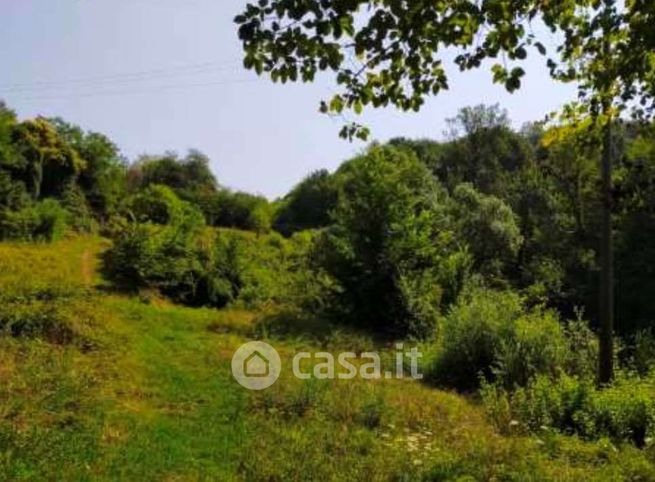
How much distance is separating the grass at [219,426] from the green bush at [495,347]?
1.25 metres

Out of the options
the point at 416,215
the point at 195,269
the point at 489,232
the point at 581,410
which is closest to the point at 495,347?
the point at 581,410

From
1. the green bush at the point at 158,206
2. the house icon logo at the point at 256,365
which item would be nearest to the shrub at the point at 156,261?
the green bush at the point at 158,206

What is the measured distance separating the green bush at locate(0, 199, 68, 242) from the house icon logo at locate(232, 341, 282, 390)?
13428 millimetres

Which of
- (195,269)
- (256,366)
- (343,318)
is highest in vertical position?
(195,269)

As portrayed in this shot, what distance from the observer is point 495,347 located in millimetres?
13352

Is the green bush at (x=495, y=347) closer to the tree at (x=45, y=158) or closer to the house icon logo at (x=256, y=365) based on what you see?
the house icon logo at (x=256, y=365)

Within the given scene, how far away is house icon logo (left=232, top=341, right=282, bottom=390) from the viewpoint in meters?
11.3

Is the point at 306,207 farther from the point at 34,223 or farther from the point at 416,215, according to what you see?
the point at 416,215

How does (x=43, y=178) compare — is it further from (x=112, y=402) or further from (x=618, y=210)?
(x=618, y=210)

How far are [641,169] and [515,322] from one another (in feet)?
25.6

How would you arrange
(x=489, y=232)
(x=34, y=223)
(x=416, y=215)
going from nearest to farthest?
(x=416, y=215) < (x=34, y=223) < (x=489, y=232)

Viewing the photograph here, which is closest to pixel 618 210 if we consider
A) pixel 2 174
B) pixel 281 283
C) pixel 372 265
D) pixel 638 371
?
pixel 638 371

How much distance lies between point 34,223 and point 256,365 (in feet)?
52.0

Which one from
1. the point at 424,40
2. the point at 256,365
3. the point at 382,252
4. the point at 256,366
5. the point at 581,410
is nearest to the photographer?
the point at 424,40
